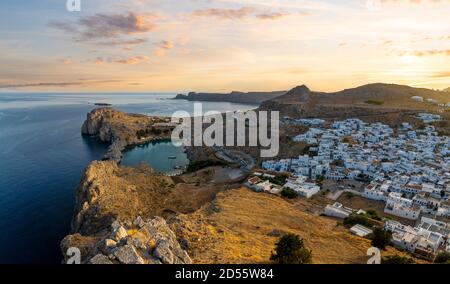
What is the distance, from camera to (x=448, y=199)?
31.2 metres

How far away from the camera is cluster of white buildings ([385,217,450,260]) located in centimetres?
2133

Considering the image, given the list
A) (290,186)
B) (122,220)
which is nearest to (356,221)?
(290,186)

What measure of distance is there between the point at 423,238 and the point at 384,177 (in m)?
17.2

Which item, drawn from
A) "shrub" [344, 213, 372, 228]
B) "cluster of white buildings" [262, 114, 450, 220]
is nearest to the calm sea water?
"shrub" [344, 213, 372, 228]

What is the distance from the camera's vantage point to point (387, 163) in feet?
139

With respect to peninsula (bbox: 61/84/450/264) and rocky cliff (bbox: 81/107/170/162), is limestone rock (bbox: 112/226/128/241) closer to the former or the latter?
peninsula (bbox: 61/84/450/264)

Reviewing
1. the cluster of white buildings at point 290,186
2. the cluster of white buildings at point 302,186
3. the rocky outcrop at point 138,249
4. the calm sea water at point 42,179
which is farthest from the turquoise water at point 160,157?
the rocky outcrop at point 138,249

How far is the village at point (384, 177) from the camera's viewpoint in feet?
80.1

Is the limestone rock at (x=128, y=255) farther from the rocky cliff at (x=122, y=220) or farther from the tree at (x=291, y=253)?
the tree at (x=291, y=253)

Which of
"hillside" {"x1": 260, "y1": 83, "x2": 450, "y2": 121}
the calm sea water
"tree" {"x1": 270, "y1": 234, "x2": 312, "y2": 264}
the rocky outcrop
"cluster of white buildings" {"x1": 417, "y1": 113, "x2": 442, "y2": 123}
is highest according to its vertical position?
"hillside" {"x1": 260, "y1": 83, "x2": 450, "y2": 121}

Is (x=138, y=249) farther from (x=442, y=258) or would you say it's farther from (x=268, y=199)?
(x=442, y=258)

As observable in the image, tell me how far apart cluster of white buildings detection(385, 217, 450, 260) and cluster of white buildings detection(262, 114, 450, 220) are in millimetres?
3301

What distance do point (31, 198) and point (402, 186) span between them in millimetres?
48167
